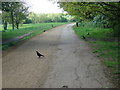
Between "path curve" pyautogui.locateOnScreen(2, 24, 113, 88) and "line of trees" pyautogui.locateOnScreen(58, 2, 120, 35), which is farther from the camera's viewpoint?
"line of trees" pyautogui.locateOnScreen(58, 2, 120, 35)

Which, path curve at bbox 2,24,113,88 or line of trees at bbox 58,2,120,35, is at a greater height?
line of trees at bbox 58,2,120,35

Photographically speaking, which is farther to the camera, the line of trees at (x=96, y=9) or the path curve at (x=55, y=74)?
the line of trees at (x=96, y=9)

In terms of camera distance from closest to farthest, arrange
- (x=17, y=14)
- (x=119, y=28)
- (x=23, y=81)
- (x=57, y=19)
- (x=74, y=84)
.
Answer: (x=74, y=84), (x=23, y=81), (x=119, y=28), (x=17, y=14), (x=57, y=19)

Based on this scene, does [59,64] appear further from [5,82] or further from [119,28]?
[119,28]

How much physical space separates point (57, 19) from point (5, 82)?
209 feet

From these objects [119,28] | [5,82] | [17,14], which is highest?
[17,14]

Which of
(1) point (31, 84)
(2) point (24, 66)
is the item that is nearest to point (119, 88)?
(1) point (31, 84)

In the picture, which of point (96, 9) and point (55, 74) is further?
point (96, 9)

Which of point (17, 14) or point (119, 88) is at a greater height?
point (17, 14)

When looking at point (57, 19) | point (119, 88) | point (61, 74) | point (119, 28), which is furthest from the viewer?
point (57, 19)

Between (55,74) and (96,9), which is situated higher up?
(96,9)

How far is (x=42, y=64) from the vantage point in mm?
6871

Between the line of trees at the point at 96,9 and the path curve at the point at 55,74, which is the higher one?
the line of trees at the point at 96,9

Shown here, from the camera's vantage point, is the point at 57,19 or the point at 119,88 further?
the point at 57,19
